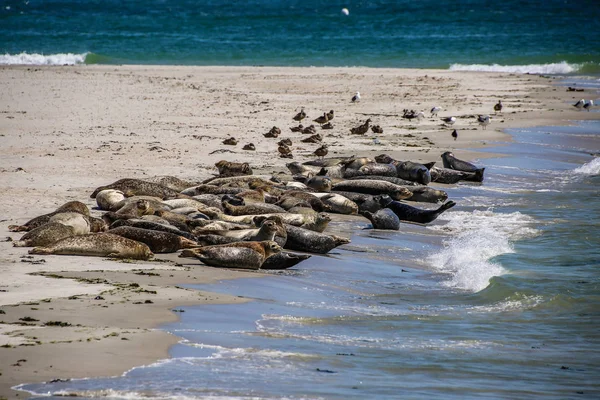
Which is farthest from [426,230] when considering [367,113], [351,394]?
[367,113]

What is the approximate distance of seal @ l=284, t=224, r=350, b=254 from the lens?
29.9ft

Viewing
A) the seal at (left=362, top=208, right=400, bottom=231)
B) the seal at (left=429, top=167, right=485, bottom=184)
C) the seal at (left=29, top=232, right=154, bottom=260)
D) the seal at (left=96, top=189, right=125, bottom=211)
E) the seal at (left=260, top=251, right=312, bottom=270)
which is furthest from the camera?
the seal at (left=429, top=167, right=485, bottom=184)

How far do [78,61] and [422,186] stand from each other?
1109 inches

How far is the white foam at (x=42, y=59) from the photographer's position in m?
36.9

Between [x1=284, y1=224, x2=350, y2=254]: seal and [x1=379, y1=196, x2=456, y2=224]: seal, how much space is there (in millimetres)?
2360

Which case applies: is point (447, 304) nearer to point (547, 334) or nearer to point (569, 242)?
point (547, 334)

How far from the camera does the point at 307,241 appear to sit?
29.9 feet

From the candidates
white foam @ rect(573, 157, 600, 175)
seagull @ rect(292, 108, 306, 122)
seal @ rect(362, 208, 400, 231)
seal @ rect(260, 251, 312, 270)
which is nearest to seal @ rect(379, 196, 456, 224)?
seal @ rect(362, 208, 400, 231)

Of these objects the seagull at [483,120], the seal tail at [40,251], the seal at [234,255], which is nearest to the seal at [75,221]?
the seal tail at [40,251]

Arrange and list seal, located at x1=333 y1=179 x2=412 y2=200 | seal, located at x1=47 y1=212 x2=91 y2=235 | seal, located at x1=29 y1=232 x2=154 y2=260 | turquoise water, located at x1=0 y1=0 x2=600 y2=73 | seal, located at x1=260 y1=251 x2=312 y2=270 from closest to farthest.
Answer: seal, located at x1=29 y1=232 x2=154 y2=260 < seal, located at x1=260 y1=251 x2=312 y2=270 < seal, located at x1=47 y1=212 x2=91 y2=235 < seal, located at x1=333 y1=179 x2=412 y2=200 < turquoise water, located at x1=0 y1=0 x2=600 y2=73

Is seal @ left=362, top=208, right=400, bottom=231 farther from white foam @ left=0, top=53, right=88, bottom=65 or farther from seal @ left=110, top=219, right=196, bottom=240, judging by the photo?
white foam @ left=0, top=53, right=88, bottom=65

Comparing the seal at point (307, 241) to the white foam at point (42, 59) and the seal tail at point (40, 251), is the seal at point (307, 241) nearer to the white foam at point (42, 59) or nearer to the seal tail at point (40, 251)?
the seal tail at point (40, 251)

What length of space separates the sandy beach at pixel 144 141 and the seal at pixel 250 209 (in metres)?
1.65

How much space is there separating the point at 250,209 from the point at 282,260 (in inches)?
68.1
